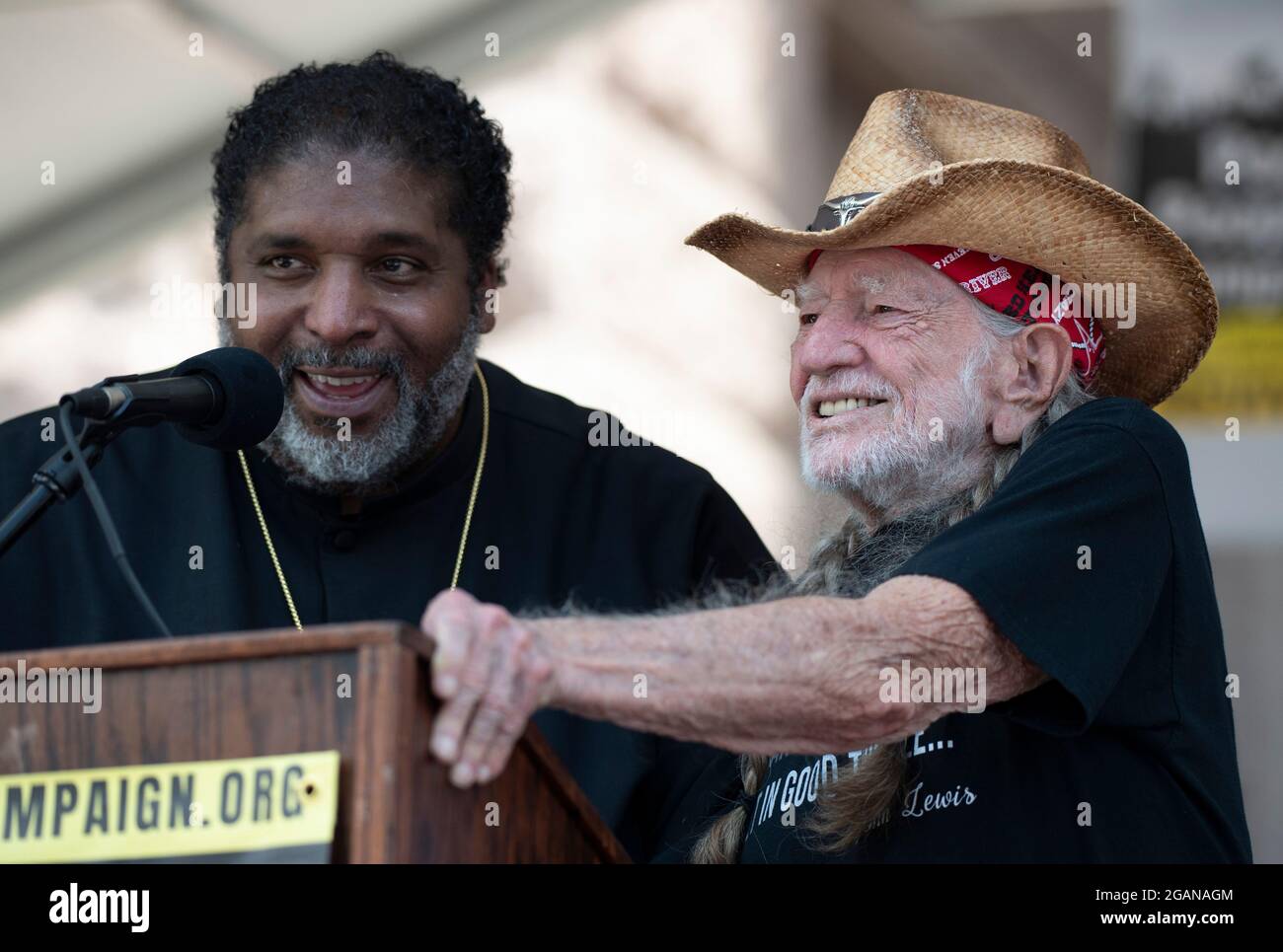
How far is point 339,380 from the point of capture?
11.7 feet

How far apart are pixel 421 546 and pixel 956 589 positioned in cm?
164

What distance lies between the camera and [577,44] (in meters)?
6.25

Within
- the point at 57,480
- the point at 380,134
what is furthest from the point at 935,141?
the point at 57,480

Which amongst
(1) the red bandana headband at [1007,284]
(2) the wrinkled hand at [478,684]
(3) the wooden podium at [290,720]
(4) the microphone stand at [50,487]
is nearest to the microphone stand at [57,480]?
(4) the microphone stand at [50,487]

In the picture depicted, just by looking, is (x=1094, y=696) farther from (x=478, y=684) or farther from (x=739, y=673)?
(x=478, y=684)

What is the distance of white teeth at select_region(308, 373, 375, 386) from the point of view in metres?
3.55

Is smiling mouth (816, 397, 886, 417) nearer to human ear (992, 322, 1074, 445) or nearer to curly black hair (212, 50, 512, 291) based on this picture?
human ear (992, 322, 1074, 445)

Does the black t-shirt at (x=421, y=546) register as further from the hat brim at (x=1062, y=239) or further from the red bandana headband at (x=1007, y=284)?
the red bandana headband at (x=1007, y=284)
